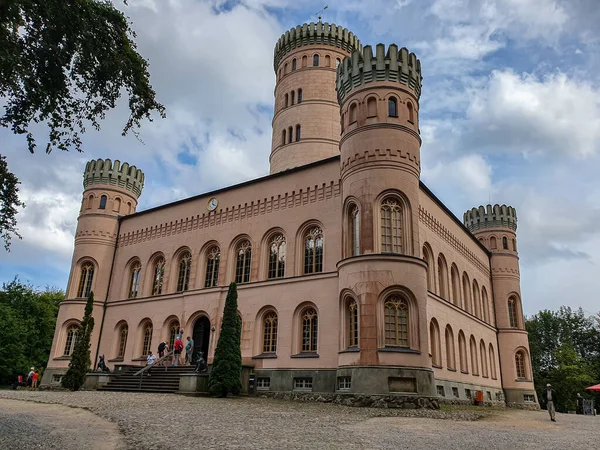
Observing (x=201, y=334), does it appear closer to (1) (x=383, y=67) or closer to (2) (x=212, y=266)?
(2) (x=212, y=266)

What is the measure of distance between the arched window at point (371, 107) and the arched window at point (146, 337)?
1805 centimetres

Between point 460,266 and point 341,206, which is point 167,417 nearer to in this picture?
point 341,206

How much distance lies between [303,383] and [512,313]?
71.4ft

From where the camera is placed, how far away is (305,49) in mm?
36062

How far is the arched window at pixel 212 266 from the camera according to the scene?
92.0ft

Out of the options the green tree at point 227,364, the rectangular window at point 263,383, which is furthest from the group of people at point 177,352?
the green tree at point 227,364

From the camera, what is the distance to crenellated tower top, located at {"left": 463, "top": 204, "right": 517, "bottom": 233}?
128 feet

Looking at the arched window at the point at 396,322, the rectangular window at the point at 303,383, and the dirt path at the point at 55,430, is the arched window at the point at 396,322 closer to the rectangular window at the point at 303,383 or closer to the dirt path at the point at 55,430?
the rectangular window at the point at 303,383

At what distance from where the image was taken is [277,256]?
26.0 meters

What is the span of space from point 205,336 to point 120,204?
12.9 meters

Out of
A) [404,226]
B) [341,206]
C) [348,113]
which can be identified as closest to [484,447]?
[404,226]

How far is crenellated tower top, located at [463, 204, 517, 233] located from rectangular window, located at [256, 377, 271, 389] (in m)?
23.8

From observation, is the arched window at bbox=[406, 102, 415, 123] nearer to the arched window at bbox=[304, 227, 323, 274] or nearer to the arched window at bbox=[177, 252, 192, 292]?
the arched window at bbox=[304, 227, 323, 274]

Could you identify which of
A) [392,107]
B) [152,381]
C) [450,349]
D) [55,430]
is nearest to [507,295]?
[450,349]
